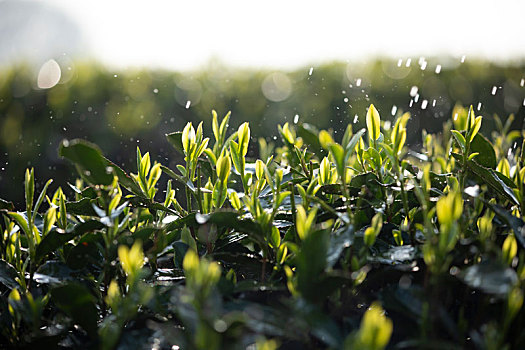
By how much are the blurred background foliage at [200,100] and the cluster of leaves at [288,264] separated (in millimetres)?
3546

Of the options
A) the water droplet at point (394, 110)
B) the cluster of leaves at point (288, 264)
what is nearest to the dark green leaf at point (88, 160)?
the cluster of leaves at point (288, 264)

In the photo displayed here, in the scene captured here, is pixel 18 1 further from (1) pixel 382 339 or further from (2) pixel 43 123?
(1) pixel 382 339

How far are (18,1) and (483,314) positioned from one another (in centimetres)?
5018

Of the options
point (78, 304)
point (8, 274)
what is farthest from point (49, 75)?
point (78, 304)

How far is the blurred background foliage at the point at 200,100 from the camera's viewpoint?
5062 mm

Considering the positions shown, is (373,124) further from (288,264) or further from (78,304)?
(78,304)

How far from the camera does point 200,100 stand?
18.2 feet

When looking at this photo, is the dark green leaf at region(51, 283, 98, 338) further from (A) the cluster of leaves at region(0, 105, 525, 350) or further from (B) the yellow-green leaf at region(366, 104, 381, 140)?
(B) the yellow-green leaf at region(366, 104, 381, 140)

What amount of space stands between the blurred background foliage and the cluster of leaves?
355cm

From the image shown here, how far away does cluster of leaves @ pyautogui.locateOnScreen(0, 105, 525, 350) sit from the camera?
2.33 feet

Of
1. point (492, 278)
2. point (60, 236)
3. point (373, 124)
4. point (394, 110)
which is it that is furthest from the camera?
point (394, 110)

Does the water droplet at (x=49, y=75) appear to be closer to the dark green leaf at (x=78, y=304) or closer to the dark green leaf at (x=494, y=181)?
the dark green leaf at (x=78, y=304)

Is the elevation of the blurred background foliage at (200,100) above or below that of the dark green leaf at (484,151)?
below

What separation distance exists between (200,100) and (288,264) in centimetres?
479
